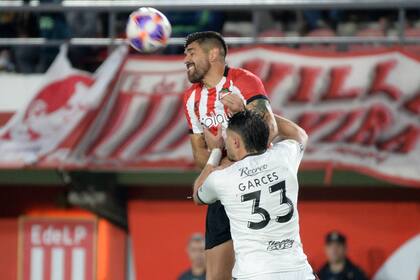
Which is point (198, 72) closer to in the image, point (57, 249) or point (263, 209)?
point (263, 209)

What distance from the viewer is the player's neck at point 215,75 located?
802 cm

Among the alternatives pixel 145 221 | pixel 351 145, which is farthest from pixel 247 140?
pixel 145 221

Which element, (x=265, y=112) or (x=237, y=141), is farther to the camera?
(x=265, y=112)

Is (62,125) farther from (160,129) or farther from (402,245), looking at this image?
(402,245)

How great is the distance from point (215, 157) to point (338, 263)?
5.02 m

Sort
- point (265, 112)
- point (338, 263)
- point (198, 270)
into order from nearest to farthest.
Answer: point (265, 112), point (338, 263), point (198, 270)

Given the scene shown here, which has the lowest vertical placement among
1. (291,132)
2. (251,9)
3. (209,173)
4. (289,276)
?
(289,276)

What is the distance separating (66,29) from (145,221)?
234cm

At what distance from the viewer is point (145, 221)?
13430mm

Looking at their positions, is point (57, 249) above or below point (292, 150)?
below

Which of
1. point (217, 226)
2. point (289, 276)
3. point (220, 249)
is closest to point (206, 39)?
point (217, 226)

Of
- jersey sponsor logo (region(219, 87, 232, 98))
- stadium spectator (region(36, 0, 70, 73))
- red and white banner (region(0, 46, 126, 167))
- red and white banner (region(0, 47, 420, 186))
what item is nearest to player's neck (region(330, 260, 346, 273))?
red and white banner (region(0, 47, 420, 186))

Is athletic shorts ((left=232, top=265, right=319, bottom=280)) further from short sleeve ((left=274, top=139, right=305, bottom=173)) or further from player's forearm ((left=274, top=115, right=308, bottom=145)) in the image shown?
player's forearm ((left=274, top=115, right=308, bottom=145))

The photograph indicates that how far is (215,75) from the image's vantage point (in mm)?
8031
